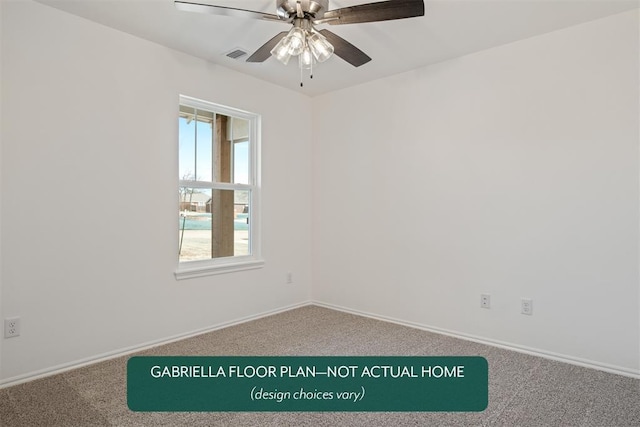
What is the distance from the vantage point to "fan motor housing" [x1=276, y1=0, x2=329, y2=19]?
2096 mm

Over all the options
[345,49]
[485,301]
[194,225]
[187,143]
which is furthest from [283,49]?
[485,301]

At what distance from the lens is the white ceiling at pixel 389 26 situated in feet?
8.28

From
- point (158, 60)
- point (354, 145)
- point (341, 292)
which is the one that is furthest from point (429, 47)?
point (341, 292)

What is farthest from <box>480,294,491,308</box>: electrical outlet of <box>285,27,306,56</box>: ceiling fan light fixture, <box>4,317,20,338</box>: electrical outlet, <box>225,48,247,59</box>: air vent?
<box>4,317,20,338</box>: electrical outlet

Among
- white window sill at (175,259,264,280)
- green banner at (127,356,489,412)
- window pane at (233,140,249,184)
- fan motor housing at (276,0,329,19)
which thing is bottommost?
green banner at (127,356,489,412)

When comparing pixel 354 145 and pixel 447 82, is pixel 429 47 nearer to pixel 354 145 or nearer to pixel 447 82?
pixel 447 82

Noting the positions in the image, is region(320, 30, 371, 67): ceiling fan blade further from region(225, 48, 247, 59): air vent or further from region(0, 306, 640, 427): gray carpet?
region(0, 306, 640, 427): gray carpet

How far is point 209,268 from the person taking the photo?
3510 millimetres

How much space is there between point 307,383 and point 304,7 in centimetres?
224

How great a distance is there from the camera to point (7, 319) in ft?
7.89

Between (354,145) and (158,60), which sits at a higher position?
(158,60)

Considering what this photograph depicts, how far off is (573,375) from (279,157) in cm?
311

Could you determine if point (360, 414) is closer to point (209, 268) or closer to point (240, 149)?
point (209, 268)

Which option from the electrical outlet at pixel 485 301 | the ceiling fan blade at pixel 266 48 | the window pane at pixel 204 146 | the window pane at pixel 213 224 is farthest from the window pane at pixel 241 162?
the electrical outlet at pixel 485 301
